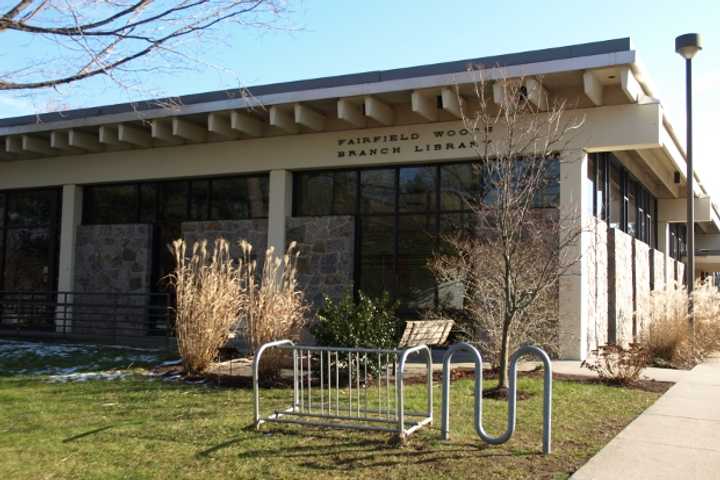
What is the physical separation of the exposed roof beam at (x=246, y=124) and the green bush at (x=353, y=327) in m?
6.45

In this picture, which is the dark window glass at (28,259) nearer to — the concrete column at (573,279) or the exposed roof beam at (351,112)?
the exposed roof beam at (351,112)

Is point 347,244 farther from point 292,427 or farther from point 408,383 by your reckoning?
point 292,427

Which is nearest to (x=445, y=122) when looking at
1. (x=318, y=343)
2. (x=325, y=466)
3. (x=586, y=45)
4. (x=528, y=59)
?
(x=528, y=59)

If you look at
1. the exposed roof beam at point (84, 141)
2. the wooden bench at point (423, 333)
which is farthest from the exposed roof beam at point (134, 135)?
the wooden bench at point (423, 333)

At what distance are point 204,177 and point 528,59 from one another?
770cm

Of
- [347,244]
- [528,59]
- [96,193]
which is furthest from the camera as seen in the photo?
[96,193]

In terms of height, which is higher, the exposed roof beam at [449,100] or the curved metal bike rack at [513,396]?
the exposed roof beam at [449,100]

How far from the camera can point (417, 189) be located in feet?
45.0

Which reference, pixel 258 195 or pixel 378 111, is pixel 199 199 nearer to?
pixel 258 195

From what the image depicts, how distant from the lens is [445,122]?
13180mm

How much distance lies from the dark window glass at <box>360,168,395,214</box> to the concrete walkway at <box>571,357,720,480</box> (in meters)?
6.89

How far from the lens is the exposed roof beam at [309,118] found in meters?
13.6

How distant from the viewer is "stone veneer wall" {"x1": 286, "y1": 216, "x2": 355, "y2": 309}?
1405cm

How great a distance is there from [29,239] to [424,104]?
37.3ft
